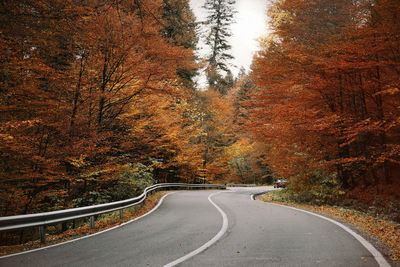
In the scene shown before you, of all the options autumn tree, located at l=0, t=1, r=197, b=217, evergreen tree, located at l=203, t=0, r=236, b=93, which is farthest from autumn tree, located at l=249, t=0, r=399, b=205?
evergreen tree, located at l=203, t=0, r=236, b=93

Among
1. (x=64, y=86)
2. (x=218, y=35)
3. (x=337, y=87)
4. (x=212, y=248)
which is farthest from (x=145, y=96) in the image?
(x=218, y=35)

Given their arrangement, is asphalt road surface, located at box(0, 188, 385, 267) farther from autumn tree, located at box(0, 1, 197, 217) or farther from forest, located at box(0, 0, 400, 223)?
forest, located at box(0, 0, 400, 223)

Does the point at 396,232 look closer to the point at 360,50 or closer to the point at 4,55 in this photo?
the point at 360,50

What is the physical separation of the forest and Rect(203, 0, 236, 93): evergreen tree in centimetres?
1534

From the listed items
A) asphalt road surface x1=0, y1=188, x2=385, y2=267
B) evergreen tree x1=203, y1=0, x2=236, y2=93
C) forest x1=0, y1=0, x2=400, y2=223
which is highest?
evergreen tree x1=203, y1=0, x2=236, y2=93

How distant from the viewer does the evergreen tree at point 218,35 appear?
3066 cm

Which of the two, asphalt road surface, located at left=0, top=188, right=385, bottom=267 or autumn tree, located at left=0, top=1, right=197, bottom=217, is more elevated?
autumn tree, located at left=0, top=1, right=197, bottom=217

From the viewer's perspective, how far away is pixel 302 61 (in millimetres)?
10570

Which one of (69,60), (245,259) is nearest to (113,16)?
(69,60)

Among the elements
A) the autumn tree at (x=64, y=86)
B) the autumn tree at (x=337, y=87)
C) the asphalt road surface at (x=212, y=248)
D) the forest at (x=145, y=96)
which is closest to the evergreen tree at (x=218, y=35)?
the forest at (x=145, y=96)

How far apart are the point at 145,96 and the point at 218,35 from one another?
22629mm

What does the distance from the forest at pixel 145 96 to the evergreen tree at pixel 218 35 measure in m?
15.3

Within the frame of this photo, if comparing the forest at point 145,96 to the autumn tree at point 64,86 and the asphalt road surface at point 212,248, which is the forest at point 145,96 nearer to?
the autumn tree at point 64,86

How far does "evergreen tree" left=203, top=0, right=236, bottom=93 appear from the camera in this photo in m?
30.7
